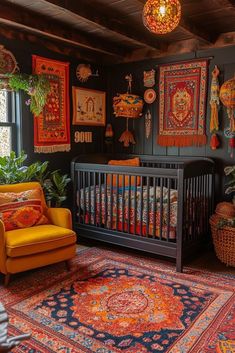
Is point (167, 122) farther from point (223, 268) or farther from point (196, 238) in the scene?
point (223, 268)

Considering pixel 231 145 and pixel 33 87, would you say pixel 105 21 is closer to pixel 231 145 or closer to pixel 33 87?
pixel 33 87

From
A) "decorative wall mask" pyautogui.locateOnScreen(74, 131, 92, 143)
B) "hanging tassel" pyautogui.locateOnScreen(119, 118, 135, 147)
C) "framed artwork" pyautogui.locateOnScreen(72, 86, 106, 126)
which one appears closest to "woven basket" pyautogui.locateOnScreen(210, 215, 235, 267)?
"hanging tassel" pyautogui.locateOnScreen(119, 118, 135, 147)

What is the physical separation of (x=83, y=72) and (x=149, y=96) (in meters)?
0.93

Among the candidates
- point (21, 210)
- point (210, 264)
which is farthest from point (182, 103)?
Answer: point (21, 210)

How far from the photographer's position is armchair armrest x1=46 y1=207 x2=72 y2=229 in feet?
10.6

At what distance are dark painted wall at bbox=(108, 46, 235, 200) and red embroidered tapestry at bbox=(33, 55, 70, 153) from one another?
80 centimetres

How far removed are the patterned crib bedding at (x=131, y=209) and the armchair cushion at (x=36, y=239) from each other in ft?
2.23

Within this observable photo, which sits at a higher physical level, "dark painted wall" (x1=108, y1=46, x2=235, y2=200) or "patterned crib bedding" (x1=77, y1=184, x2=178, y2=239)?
"dark painted wall" (x1=108, y1=46, x2=235, y2=200)

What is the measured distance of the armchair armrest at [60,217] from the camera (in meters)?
3.22

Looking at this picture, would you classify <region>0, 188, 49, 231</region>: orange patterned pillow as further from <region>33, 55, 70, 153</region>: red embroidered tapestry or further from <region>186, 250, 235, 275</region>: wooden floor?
<region>186, 250, 235, 275</region>: wooden floor

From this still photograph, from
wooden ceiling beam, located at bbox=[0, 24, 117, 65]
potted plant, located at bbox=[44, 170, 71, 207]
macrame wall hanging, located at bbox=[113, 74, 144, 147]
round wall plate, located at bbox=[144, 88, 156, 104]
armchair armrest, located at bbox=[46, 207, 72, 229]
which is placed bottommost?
armchair armrest, located at bbox=[46, 207, 72, 229]

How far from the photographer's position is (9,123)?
145 inches

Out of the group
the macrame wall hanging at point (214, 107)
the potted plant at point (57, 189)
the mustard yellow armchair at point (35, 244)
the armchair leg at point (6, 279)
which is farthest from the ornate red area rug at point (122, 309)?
the macrame wall hanging at point (214, 107)

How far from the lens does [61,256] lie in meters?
3.01
